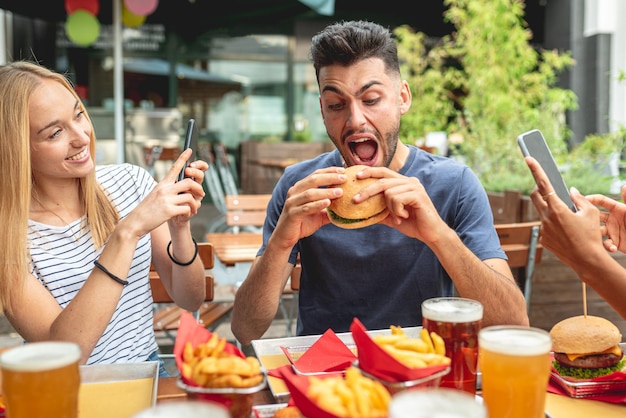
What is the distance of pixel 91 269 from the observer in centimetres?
200

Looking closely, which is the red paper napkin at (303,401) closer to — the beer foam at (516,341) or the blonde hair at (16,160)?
the beer foam at (516,341)

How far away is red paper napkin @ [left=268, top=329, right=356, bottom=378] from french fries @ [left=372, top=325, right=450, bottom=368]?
22 cm

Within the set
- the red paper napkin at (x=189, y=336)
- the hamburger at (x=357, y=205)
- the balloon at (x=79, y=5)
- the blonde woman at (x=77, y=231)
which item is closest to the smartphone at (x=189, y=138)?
the blonde woman at (x=77, y=231)

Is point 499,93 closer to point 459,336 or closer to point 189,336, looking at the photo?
point 459,336

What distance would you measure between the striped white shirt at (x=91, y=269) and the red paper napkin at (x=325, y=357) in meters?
0.79

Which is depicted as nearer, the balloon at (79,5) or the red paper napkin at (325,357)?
the red paper napkin at (325,357)

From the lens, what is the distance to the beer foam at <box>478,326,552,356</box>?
1048 millimetres

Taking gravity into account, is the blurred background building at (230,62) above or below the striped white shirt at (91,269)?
above

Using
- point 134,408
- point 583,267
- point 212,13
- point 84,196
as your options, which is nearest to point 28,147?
point 84,196

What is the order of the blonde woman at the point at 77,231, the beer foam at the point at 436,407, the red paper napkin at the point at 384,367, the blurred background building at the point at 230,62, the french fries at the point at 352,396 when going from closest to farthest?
the beer foam at the point at 436,407 < the french fries at the point at 352,396 < the red paper napkin at the point at 384,367 < the blonde woman at the point at 77,231 < the blurred background building at the point at 230,62

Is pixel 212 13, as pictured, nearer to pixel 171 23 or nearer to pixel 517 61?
pixel 171 23

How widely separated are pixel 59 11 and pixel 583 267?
9941 millimetres

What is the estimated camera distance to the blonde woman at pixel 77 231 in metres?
1.67

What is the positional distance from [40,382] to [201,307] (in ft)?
9.11
